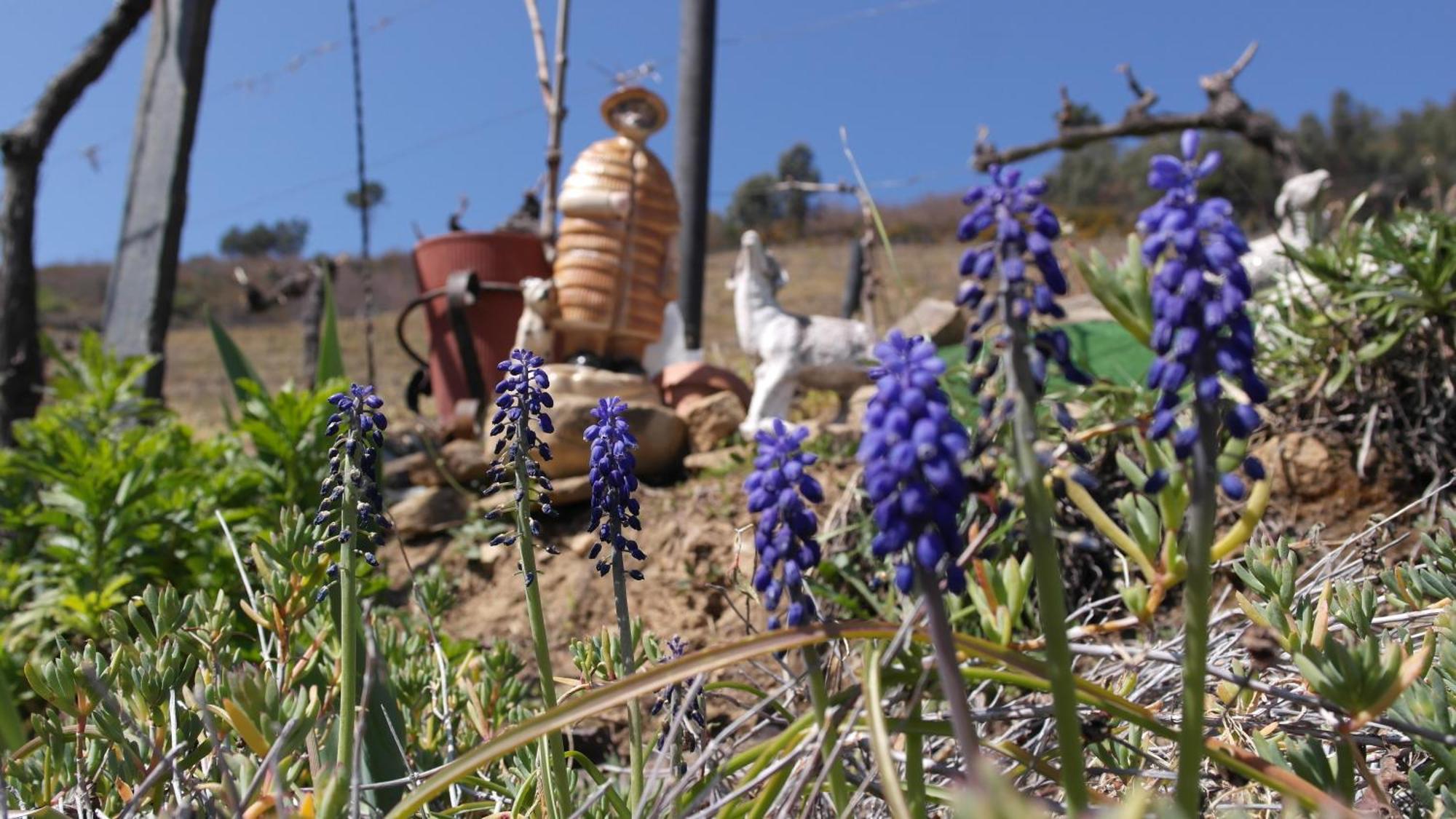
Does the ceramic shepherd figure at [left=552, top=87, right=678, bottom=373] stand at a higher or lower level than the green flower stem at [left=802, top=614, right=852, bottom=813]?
higher

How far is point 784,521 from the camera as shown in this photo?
0.78 m

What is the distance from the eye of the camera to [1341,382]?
2412 mm

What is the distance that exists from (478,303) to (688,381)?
42.5 inches

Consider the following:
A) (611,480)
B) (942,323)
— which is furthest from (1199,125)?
(611,480)

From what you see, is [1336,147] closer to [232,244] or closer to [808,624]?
[808,624]

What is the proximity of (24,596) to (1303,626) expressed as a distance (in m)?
3.45

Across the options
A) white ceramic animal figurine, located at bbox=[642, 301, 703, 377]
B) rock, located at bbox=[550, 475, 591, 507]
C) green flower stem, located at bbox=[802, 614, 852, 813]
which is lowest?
rock, located at bbox=[550, 475, 591, 507]

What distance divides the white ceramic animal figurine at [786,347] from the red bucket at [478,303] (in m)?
1.13

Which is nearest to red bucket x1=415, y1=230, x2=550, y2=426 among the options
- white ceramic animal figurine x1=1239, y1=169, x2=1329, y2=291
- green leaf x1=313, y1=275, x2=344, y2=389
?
green leaf x1=313, y1=275, x2=344, y2=389

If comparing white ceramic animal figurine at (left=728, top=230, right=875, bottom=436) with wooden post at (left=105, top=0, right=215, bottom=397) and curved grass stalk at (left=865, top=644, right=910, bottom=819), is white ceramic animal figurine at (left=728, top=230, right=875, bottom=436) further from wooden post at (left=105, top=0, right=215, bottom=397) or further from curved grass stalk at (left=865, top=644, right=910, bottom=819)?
wooden post at (left=105, top=0, right=215, bottom=397)

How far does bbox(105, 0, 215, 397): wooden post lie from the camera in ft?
15.7

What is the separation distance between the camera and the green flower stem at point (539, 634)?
0.94 m

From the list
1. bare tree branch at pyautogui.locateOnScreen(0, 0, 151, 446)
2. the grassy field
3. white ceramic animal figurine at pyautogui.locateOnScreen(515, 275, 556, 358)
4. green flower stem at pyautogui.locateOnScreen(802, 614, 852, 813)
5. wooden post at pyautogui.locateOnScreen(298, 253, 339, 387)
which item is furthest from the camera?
the grassy field

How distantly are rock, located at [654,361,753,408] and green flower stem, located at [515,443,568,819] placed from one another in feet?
9.41
